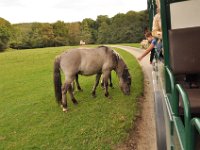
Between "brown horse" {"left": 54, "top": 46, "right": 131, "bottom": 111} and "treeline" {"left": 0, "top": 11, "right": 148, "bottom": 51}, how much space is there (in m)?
47.0

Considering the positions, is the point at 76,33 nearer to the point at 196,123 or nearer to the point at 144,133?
the point at 144,133

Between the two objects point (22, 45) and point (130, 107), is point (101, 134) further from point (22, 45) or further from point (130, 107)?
point (22, 45)

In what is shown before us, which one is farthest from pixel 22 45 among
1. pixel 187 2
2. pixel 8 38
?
pixel 187 2

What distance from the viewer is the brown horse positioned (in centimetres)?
827

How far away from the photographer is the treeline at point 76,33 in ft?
197

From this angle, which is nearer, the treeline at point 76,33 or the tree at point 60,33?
the treeline at point 76,33

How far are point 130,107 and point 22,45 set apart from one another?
61.6 metres

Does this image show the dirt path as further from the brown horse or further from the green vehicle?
the green vehicle

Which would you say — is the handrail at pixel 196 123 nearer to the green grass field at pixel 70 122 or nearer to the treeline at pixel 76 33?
the green grass field at pixel 70 122

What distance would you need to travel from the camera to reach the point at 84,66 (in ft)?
28.6

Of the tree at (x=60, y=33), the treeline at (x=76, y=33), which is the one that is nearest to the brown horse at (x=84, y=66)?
the treeline at (x=76, y=33)

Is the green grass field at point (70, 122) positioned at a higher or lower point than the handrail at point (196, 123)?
lower

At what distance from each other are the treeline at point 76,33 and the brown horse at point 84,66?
47.0 m

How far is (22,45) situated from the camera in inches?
2640
